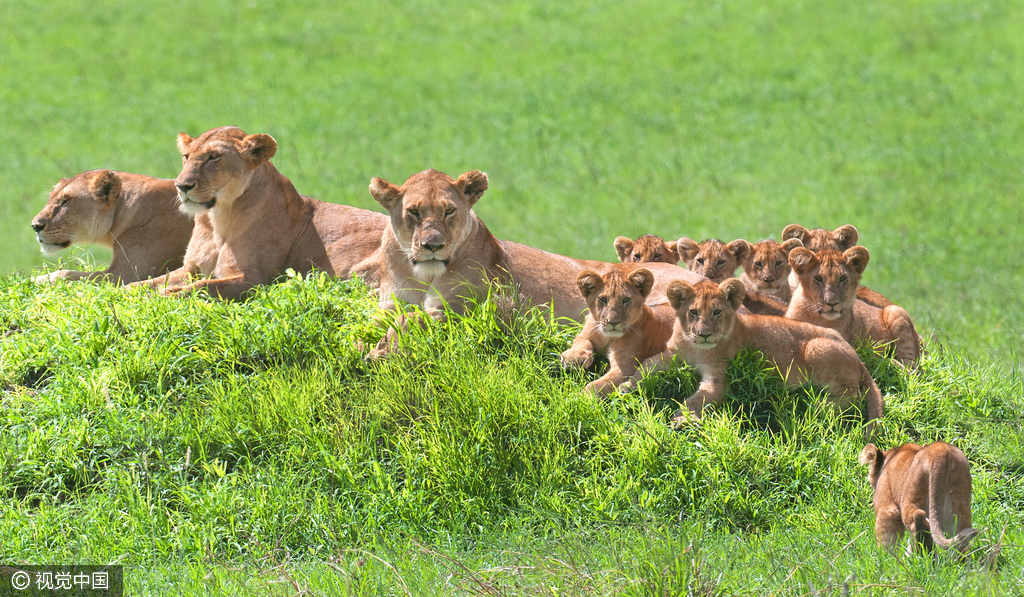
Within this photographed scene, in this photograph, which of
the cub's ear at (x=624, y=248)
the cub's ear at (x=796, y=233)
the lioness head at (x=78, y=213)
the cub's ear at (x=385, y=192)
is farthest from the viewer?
the cub's ear at (x=624, y=248)

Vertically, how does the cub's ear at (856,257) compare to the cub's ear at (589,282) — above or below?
above

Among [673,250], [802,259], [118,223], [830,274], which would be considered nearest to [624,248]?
[673,250]

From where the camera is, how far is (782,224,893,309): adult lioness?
8.82m

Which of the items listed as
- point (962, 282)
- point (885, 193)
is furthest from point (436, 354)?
point (885, 193)

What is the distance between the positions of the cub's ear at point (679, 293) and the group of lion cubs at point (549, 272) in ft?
0.04

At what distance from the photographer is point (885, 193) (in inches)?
863

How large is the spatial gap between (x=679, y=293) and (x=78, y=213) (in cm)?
511

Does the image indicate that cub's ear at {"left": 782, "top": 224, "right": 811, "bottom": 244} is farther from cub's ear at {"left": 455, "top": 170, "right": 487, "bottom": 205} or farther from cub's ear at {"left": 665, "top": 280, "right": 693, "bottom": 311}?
cub's ear at {"left": 455, "top": 170, "right": 487, "bottom": 205}

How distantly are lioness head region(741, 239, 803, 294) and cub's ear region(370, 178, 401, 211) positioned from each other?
285cm

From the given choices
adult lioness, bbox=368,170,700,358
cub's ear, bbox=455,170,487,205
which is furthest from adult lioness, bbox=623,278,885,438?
cub's ear, bbox=455,170,487,205

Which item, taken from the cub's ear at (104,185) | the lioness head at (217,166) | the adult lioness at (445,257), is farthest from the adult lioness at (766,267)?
the cub's ear at (104,185)

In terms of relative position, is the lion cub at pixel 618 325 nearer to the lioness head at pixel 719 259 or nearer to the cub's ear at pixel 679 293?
the cub's ear at pixel 679 293

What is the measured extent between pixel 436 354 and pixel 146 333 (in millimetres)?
2153

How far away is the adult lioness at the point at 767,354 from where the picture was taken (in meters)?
7.22
